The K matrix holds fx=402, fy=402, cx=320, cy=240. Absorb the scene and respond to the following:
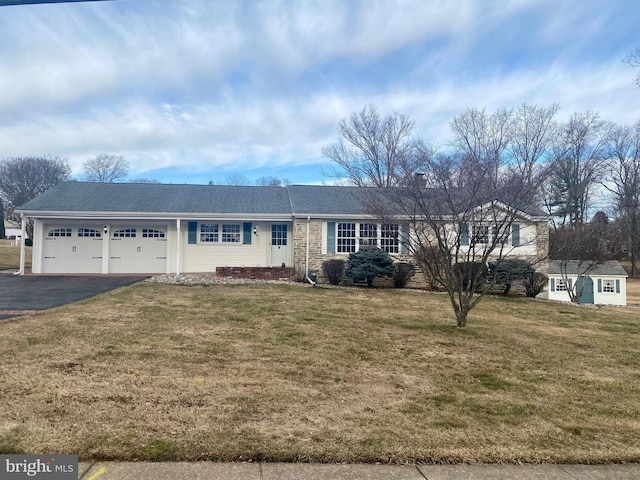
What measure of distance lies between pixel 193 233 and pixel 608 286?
2546cm

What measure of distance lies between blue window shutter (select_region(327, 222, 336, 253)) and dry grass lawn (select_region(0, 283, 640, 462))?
7.96m

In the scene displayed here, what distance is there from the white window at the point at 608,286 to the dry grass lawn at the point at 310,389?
2065cm

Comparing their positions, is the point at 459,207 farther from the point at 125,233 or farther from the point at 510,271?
the point at 125,233

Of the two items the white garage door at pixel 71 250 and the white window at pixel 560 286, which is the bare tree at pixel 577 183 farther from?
the white garage door at pixel 71 250

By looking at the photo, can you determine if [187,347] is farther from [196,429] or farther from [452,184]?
[452,184]

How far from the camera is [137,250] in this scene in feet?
55.9

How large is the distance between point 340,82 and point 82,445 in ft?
45.6

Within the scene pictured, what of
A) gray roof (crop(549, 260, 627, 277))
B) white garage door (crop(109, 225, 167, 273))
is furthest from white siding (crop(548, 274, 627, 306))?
white garage door (crop(109, 225, 167, 273))

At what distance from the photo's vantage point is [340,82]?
1455 cm

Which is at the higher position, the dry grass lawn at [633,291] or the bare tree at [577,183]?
the bare tree at [577,183]

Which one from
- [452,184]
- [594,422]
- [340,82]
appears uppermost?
[340,82]

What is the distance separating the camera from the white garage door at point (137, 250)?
16.9 meters

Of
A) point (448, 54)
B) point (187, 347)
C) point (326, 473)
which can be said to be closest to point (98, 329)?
point (187, 347)

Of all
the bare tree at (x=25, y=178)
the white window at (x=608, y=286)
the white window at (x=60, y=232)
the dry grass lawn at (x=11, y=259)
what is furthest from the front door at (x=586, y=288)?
the bare tree at (x=25, y=178)
